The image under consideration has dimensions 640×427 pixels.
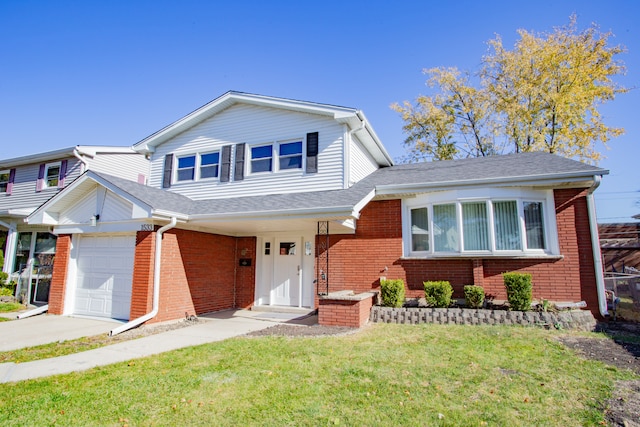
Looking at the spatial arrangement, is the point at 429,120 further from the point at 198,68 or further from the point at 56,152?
the point at 56,152

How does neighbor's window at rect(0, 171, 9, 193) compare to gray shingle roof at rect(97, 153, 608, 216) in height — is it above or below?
above

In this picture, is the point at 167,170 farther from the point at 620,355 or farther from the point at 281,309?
the point at 620,355

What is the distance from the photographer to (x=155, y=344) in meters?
6.89

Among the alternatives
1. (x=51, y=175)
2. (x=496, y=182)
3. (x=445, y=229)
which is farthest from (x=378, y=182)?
(x=51, y=175)

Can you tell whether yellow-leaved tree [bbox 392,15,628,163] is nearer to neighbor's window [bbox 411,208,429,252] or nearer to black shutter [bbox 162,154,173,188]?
neighbor's window [bbox 411,208,429,252]

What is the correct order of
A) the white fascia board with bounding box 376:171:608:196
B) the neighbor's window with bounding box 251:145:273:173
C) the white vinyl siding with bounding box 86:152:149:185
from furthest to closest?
the white vinyl siding with bounding box 86:152:149:185
the neighbor's window with bounding box 251:145:273:173
the white fascia board with bounding box 376:171:608:196

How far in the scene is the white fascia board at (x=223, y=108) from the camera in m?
10.6

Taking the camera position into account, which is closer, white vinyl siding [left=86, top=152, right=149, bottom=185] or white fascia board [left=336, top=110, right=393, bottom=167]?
white fascia board [left=336, top=110, right=393, bottom=167]

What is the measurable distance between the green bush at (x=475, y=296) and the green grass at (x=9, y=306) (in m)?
13.8

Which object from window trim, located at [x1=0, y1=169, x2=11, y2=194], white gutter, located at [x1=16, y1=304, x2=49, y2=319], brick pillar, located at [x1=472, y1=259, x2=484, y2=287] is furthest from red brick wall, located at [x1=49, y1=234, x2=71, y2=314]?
brick pillar, located at [x1=472, y1=259, x2=484, y2=287]

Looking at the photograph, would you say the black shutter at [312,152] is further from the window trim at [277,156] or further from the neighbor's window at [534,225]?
the neighbor's window at [534,225]

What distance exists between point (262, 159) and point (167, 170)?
3.97 m

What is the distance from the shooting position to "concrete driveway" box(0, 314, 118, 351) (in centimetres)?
738

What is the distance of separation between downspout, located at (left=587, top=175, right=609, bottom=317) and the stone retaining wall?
584 mm
